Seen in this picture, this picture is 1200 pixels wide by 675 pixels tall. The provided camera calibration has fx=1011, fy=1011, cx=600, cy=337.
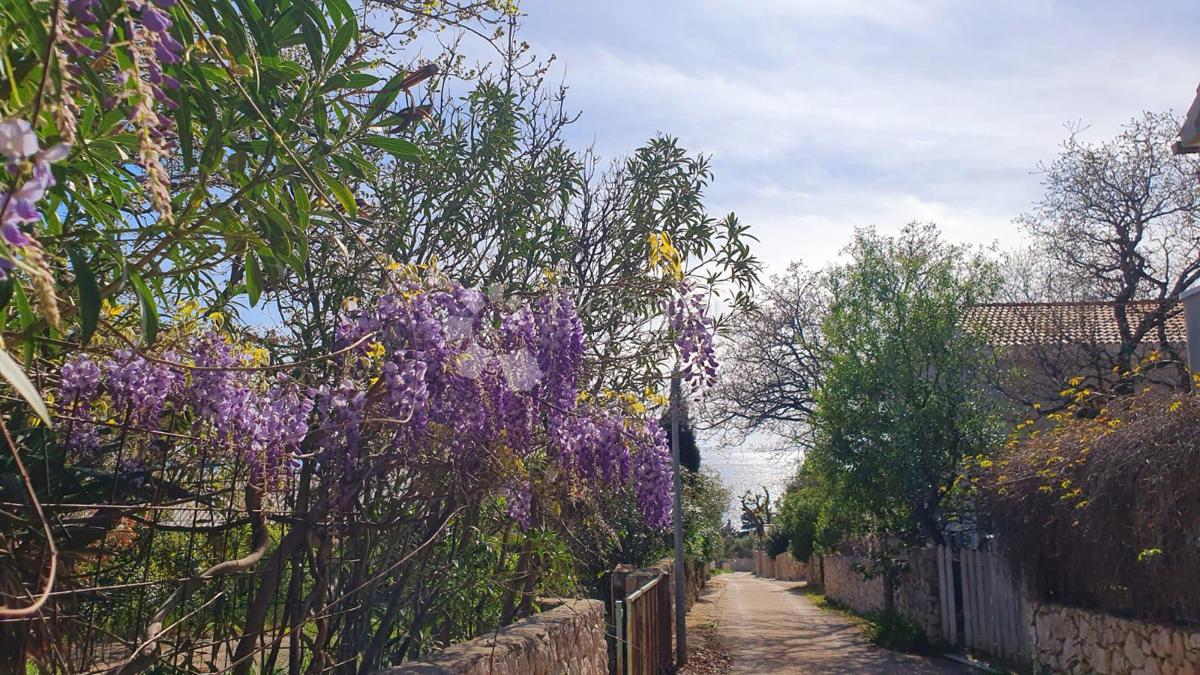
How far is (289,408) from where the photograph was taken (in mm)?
4086

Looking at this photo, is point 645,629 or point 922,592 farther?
point 922,592

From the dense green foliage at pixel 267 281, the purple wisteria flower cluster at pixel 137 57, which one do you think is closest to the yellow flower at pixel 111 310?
the dense green foliage at pixel 267 281

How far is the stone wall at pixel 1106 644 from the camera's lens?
8586mm

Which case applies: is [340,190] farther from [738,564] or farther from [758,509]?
[738,564]

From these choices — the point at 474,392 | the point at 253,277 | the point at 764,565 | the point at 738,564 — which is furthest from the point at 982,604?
the point at 738,564

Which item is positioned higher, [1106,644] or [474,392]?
[474,392]

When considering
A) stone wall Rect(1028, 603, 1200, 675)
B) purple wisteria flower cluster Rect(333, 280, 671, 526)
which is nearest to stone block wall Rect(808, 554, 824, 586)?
stone wall Rect(1028, 603, 1200, 675)

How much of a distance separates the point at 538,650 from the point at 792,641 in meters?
12.7

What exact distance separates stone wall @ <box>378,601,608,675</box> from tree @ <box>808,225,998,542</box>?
9183mm

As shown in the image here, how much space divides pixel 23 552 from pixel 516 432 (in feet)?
6.78

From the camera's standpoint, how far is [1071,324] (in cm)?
2184

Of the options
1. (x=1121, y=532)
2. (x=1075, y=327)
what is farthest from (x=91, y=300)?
(x=1075, y=327)

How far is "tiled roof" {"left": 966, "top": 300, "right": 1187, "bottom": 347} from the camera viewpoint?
20.9 metres

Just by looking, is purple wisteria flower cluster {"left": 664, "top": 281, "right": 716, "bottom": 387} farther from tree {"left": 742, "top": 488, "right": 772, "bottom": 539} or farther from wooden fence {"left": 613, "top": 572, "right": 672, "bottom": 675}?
tree {"left": 742, "top": 488, "right": 772, "bottom": 539}
